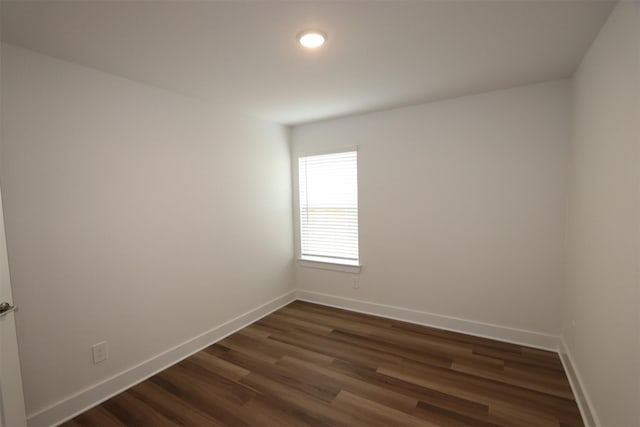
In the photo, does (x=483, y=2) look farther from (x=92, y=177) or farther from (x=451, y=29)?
(x=92, y=177)

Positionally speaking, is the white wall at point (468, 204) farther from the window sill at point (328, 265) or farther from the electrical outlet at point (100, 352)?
the electrical outlet at point (100, 352)

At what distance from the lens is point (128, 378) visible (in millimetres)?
2338

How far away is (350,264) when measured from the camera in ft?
12.3

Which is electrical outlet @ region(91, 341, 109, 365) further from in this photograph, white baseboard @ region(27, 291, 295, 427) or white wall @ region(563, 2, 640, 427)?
white wall @ region(563, 2, 640, 427)

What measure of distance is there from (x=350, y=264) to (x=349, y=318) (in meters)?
0.64

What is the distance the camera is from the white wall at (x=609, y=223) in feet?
4.36

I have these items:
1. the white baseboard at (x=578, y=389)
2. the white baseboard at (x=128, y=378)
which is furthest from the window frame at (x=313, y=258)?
the white baseboard at (x=578, y=389)

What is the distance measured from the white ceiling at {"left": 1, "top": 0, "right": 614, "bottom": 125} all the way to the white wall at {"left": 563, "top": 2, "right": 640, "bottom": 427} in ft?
0.84

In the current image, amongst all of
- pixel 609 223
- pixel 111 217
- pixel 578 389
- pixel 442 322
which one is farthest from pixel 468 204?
pixel 111 217

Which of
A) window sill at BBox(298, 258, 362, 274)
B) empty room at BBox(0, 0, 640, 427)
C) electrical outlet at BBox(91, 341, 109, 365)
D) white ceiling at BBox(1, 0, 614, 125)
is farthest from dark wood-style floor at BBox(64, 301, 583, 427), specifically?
white ceiling at BBox(1, 0, 614, 125)

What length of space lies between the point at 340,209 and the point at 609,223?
256cm

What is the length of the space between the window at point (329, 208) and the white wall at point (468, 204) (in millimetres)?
159

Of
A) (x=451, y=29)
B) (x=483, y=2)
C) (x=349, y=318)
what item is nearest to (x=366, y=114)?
(x=451, y=29)

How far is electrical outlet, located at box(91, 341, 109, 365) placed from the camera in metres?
2.16
